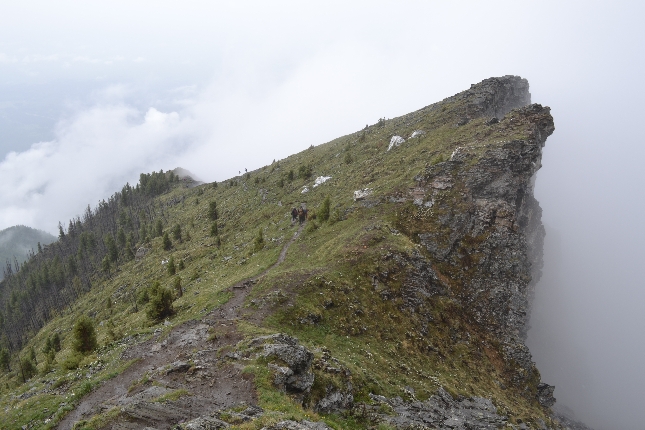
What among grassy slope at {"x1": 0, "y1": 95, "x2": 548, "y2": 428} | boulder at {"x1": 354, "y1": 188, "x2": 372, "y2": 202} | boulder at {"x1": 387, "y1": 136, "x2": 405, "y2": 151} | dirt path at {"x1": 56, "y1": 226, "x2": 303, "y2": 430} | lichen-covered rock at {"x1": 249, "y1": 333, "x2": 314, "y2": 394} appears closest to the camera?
dirt path at {"x1": 56, "y1": 226, "x2": 303, "y2": 430}

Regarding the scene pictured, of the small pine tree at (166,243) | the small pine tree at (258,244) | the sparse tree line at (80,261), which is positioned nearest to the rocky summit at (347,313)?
the small pine tree at (258,244)

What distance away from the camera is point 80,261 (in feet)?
467

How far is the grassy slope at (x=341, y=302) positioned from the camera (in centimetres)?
2877

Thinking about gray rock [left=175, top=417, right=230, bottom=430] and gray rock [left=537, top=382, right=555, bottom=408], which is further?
gray rock [left=537, top=382, right=555, bottom=408]

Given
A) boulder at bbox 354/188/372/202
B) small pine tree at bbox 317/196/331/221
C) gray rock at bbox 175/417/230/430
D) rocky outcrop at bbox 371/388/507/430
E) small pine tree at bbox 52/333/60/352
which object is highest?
boulder at bbox 354/188/372/202

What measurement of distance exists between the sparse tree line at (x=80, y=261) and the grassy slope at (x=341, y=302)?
1676 inches

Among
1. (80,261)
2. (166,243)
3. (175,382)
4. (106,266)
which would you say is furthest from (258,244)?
(80,261)

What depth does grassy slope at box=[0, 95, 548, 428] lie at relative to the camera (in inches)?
1133

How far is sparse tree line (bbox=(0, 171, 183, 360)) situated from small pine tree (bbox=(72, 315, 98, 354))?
56795 mm

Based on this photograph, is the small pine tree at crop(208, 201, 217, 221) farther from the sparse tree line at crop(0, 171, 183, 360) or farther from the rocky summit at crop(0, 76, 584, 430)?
the sparse tree line at crop(0, 171, 183, 360)

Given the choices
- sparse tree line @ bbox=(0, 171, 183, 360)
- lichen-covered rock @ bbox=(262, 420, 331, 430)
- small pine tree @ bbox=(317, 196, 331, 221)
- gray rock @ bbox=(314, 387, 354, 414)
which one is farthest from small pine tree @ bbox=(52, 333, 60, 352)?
lichen-covered rock @ bbox=(262, 420, 331, 430)

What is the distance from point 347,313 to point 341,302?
4.37 feet

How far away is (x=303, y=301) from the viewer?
3625cm

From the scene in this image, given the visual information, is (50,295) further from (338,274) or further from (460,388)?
(460,388)
